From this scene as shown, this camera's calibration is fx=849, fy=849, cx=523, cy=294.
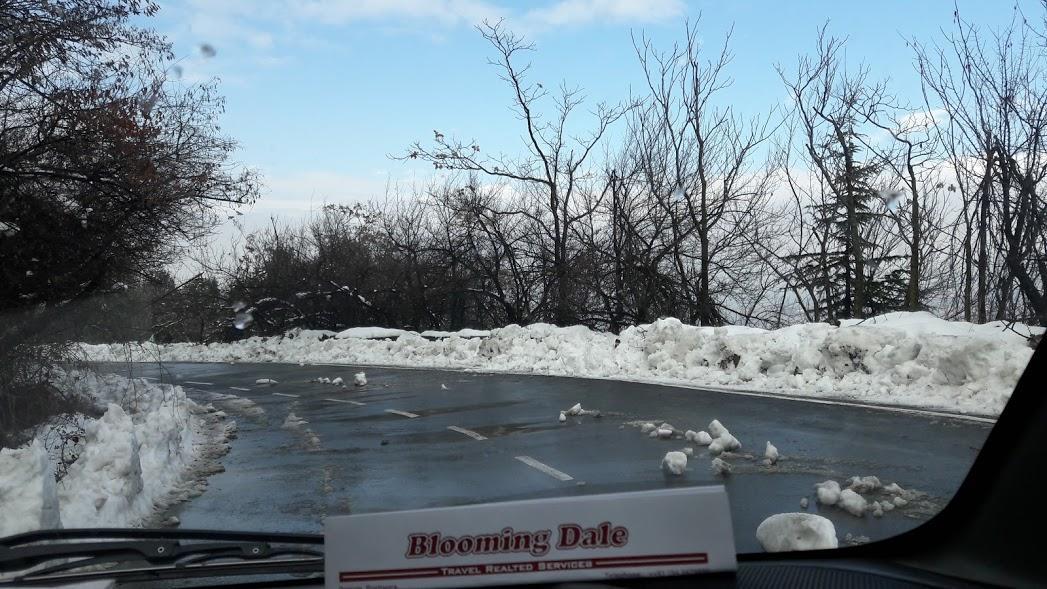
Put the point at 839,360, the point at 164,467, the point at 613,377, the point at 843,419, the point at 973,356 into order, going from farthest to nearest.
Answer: the point at 613,377 < the point at 839,360 < the point at 973,356 < the point at 843,419 < the point at 164,467

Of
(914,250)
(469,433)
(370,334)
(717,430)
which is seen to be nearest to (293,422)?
(469,433)

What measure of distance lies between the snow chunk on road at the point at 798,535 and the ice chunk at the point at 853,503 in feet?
4.71

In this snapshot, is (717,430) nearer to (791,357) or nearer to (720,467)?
(720,467)

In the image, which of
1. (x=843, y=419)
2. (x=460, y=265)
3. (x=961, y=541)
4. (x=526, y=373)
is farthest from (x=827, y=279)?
(x=961, y=541)

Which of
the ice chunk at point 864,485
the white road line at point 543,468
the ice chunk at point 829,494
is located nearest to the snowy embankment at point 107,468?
the white road line at point 543,468

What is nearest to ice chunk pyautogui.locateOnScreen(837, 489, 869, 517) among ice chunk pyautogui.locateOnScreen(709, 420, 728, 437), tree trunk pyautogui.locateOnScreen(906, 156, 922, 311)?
ice chunk pyautogui.locateOnScreen(709, 420, 728, 437)

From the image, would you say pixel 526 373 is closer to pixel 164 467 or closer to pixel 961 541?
pixel 164 467

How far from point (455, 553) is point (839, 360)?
1235 centimetres

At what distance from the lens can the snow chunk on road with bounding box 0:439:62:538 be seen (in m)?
4.98

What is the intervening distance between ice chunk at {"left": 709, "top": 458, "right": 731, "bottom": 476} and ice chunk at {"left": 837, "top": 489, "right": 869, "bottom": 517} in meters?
1.34

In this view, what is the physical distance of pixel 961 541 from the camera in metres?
3.04

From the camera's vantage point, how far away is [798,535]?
11.8 ft

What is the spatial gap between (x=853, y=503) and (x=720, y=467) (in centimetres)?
155

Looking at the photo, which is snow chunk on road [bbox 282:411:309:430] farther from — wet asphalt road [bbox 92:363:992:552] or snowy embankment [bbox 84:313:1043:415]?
snowy embankment [bbox 84:313:1043:415]
